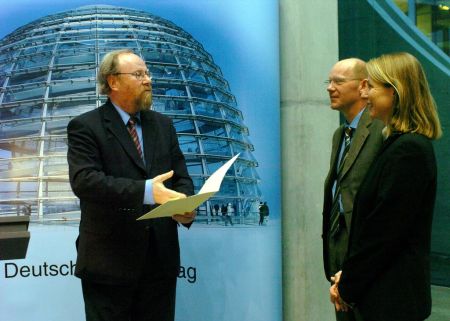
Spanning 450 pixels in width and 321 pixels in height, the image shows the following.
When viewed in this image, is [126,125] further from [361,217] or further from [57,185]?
[361,217]

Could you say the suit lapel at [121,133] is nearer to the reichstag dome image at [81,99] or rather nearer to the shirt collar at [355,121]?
the reichstag dome image at [81,99]

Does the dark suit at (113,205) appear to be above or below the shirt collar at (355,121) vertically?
below

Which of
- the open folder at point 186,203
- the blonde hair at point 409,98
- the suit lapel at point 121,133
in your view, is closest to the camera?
the blonde hair at point 409,98

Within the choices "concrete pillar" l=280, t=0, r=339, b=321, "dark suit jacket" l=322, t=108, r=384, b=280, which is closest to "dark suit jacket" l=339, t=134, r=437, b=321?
"dark suit jacket" l=322, t=108, r=384, b=280

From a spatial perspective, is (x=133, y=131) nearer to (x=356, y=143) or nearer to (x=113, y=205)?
(x=113, y=205)

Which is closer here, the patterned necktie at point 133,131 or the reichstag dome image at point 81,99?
the patterned necktie at point 133,131

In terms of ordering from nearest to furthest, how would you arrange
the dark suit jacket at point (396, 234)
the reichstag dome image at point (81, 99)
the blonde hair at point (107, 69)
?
the dark suit jacket at point (396, 234), the blonde hair at point (107, 69), the reichstag dome image at point (81, 99)

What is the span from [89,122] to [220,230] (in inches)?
58.2

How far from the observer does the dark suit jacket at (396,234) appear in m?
2.49

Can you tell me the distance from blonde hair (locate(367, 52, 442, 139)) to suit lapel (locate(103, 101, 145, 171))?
126cm

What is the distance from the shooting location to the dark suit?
9.89 feet

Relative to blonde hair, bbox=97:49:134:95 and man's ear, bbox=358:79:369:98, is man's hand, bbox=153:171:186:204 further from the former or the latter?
man's ear, bbox=358:79:369:98

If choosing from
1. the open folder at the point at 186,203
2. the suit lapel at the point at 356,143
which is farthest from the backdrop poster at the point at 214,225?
the open folder at the point at 186,203

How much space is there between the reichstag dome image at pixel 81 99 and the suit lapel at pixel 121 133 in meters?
0.94
